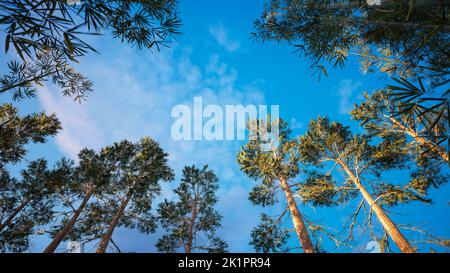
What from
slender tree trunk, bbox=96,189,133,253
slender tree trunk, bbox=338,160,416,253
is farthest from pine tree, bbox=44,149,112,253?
slender tree trunk, bbox=338,160,416,253

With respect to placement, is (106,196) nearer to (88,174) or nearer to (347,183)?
(88,174)

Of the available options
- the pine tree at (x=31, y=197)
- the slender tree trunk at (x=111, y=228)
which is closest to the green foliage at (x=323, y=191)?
the slender tree trunk at (x=111, y=228)

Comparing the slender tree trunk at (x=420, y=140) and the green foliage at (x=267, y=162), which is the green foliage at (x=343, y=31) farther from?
the green foliage at (x=267, y=162)

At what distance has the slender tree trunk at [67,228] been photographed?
25.5 feet

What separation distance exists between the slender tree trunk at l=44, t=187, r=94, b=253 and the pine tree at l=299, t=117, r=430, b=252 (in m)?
11.2

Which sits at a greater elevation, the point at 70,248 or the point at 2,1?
the point at 2,1

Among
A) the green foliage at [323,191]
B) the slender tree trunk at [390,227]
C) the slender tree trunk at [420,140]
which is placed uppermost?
the slender tree trunk at [420,140]

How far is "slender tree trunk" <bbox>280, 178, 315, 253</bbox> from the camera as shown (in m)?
6.74

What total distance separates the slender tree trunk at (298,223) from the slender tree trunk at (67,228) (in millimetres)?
10050

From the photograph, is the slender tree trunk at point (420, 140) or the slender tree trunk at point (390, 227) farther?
the slender tree trunk at point (420, 140)

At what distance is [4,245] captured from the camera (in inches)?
400

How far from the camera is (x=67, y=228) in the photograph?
342 inches
